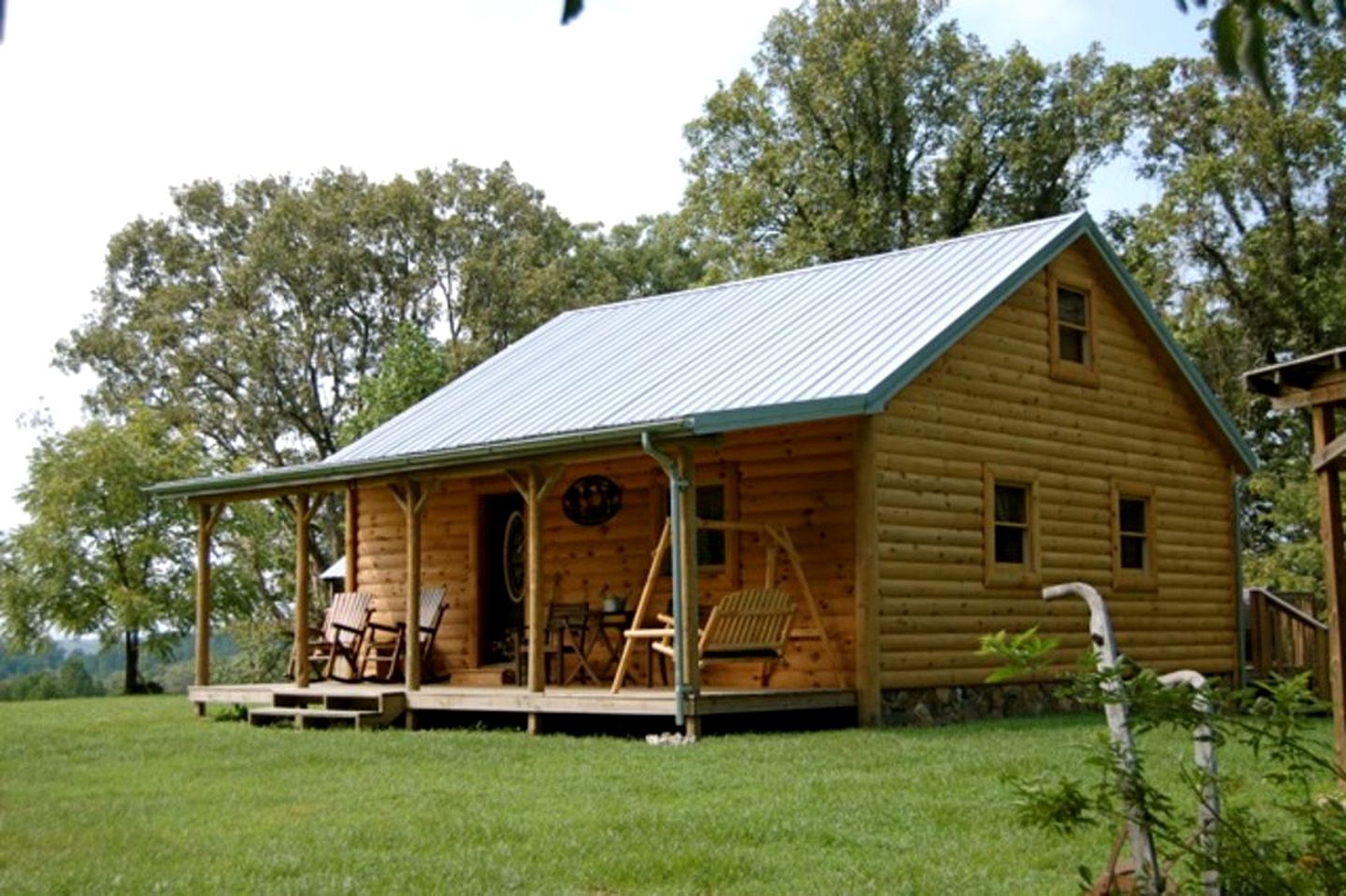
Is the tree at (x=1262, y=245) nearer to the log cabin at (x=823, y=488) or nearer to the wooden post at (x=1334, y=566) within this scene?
the log cabin at (x=823, y=488)

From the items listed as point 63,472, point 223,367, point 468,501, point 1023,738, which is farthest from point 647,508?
point 223,367

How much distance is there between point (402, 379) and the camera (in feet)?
112

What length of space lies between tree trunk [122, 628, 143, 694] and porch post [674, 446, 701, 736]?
64.0ft

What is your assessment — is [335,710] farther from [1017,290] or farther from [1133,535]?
[1133,535]

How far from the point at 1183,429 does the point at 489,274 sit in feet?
75.0

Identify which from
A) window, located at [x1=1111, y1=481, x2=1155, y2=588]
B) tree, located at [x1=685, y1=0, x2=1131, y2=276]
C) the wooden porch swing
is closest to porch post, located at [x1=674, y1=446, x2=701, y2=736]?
the wooden porch swing

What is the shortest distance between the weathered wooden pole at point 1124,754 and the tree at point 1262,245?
2371cm

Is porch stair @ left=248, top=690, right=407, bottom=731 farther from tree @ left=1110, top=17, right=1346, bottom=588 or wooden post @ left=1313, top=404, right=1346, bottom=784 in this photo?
tree @ left=1110, top=17, right=1346, bottom=588

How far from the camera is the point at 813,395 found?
1398 cm

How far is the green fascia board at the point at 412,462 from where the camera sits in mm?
13188

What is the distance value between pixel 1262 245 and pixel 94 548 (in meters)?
21.8

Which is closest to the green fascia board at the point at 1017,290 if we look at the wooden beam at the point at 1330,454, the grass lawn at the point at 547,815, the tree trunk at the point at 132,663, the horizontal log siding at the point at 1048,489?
the horizontal log siding at the point at 1048,489

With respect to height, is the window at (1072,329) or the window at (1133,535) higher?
the window at (1072,329)

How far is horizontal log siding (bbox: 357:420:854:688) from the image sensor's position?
587 inches
